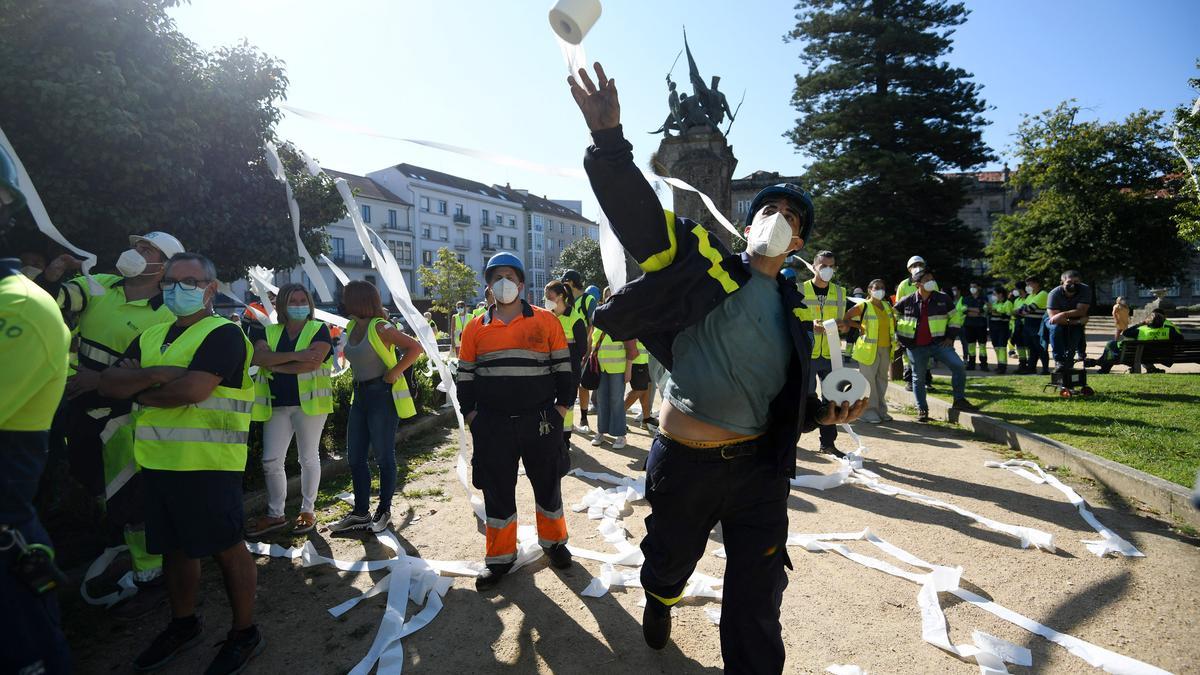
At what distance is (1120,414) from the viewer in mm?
7441

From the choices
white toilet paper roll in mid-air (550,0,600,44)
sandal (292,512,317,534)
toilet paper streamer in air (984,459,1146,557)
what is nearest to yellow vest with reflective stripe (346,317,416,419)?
sandal (292,512,317,534)

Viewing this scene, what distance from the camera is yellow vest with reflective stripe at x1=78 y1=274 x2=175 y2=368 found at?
3.69m

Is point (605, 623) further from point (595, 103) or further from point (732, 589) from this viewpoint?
point (595, 103)

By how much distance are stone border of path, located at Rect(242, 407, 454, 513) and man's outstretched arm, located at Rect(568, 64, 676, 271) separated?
281cm

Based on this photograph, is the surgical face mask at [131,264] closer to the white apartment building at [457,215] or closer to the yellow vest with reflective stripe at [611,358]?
the yellow vest with reflective stripe at [611,358]

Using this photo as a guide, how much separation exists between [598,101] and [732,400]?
1217mm

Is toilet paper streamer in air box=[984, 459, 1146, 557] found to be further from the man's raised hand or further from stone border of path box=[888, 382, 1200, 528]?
the man's raised hand

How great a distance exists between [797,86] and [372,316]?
105 ft

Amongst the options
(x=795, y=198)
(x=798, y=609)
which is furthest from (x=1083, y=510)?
(x=795, y=198)

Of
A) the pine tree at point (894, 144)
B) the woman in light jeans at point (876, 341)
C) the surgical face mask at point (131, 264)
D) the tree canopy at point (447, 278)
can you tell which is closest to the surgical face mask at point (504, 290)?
the surgical face mask at point (131, 264)

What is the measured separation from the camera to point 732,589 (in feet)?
8.06

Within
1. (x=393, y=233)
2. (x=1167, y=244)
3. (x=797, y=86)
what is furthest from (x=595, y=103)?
(x=393, y=233)

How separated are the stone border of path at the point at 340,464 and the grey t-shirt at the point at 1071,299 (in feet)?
30.3

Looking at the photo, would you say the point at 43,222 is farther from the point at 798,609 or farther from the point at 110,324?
the point at 798,609
